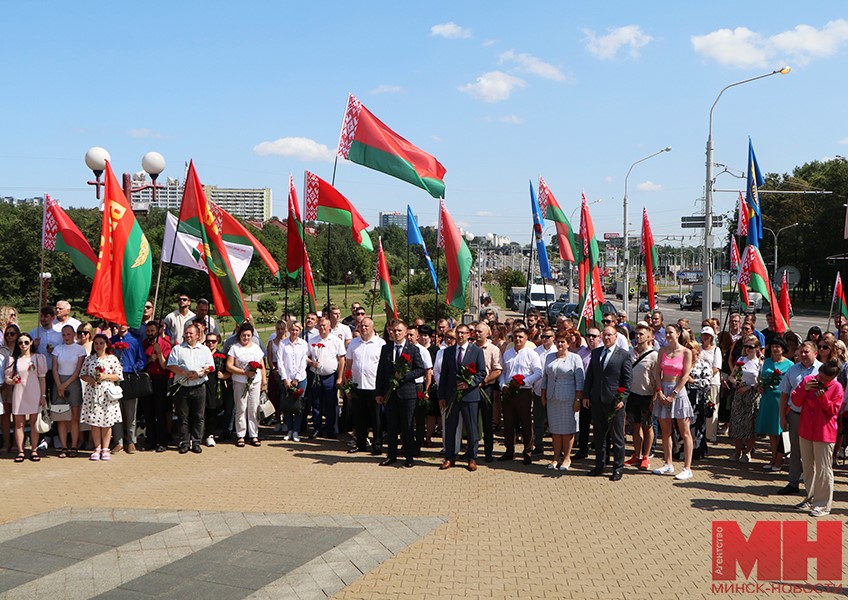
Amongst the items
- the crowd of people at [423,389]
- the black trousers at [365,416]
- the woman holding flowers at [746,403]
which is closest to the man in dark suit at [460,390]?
the crowd of people at [423,389]

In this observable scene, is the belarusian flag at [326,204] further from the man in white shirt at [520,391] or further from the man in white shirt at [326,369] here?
the man in white shirt at [520,391]

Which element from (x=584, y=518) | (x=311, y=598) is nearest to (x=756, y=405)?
(x=584, y=518)

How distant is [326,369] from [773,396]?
6.41m

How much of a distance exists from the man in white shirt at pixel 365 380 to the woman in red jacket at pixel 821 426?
5559mm

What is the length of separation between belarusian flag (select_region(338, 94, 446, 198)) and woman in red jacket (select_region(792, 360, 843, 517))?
5.97 m

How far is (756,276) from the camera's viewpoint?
1616 cm

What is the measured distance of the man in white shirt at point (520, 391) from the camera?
35.4ft

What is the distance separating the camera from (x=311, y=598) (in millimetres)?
6008

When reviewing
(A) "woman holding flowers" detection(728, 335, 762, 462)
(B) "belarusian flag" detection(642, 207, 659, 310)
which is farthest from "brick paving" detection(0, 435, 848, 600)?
(B) "belarusian flag" detection(642, 207, 659, 310)

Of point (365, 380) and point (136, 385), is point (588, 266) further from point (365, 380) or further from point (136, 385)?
point (136, 385)

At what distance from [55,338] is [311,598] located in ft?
23.5

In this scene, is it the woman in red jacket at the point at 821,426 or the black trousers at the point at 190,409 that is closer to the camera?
the woman in red jacket at the point at 821,426

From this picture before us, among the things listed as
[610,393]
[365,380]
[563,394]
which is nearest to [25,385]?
[365,380]

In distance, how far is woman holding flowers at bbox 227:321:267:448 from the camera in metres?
11.7
